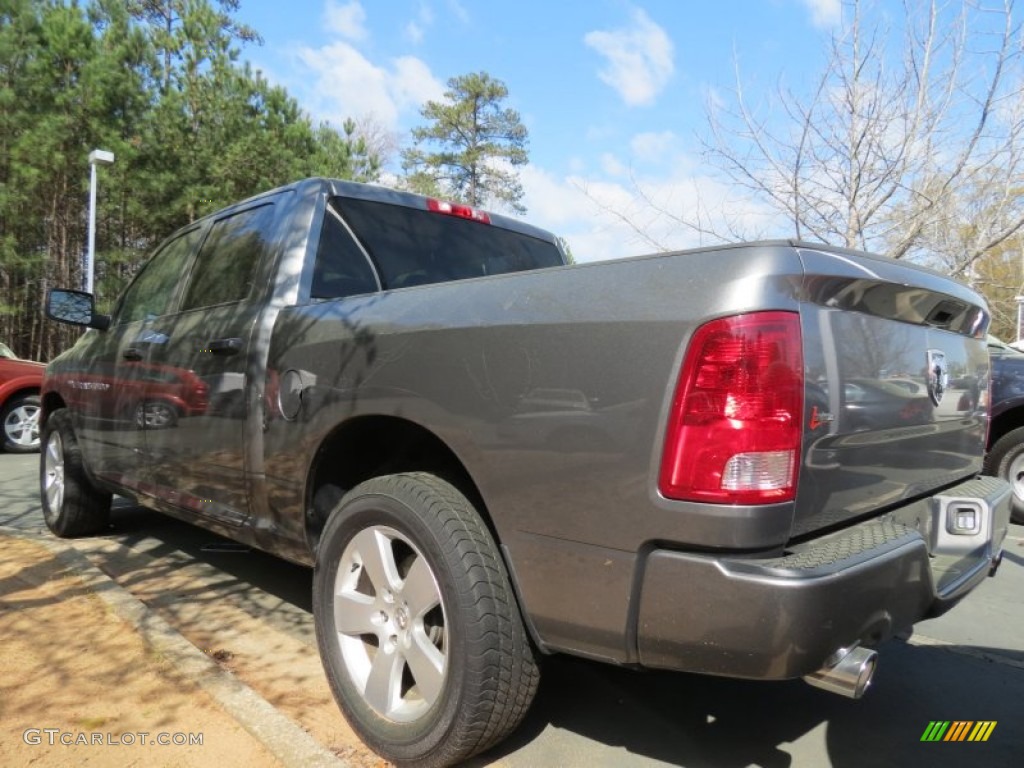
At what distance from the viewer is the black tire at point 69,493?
4.72 m

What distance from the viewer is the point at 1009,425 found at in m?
6.36

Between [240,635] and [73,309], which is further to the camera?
[73,309]

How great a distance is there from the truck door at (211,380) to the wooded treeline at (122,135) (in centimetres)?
1333

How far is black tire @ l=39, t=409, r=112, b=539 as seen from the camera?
4.72m

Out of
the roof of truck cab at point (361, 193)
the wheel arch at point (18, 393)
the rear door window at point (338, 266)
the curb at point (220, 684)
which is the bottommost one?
the curb at point (220, 684)

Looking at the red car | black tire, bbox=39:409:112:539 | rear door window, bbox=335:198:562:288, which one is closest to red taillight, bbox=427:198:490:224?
rear door window, bbox=335:198:562:288

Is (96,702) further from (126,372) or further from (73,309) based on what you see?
(73,309)

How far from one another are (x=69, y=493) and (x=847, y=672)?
4689mm

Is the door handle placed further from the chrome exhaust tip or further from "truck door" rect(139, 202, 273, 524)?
the chrome exhaust tip

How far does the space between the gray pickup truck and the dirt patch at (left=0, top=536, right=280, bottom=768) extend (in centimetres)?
47

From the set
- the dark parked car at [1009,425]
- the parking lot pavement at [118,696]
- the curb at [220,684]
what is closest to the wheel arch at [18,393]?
the curb at [220,684]

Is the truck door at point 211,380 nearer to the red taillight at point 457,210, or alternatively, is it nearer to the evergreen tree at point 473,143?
the red taillight at point 457,210

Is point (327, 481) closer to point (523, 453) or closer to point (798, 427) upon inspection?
point (523, 453)

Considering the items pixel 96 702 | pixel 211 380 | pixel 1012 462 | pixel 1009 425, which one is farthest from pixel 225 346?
pixel 1009 425
